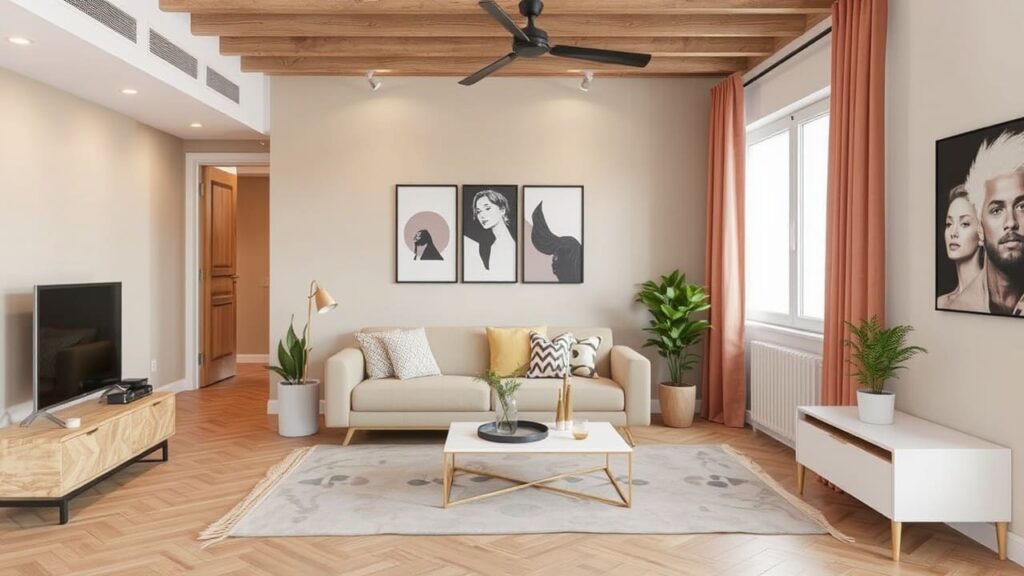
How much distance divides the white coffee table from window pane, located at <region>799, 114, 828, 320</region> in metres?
1.84

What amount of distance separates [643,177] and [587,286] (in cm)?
105

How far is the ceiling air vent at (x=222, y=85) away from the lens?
4758mm

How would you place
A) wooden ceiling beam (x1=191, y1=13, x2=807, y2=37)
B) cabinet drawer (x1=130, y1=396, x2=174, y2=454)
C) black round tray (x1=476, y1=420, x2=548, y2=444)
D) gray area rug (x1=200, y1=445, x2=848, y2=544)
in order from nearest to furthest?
gray area rug (x1=200, y1=445, x2=848, y2=544), black round tray (x1=476, y1=420, x2=548, y2=444), cabinet drawer (x1=130, y1=396, x2=174, y2=454), wooden ceiling beam (x1=191, y1=13, x2=807, y2=37)

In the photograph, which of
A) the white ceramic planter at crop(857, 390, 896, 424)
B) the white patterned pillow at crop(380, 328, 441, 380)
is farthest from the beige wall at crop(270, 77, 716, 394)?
the white ceramic planter at crop(857, 390, 896, 424)

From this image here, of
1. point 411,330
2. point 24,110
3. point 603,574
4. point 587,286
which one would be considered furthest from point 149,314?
point 603,574

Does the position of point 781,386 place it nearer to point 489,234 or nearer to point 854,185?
point 854,185

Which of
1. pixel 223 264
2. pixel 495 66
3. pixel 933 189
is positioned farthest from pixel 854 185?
pixel 223 264

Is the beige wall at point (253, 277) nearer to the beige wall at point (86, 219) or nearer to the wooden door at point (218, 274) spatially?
the wooden door at point (218, 274)

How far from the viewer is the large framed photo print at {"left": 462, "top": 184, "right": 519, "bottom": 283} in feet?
18.2

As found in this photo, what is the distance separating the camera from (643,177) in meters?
5.64

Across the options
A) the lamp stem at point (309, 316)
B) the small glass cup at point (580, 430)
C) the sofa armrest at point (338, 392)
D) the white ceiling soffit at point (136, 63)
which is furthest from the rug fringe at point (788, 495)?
the white ceiling soffit at point (136, 63)

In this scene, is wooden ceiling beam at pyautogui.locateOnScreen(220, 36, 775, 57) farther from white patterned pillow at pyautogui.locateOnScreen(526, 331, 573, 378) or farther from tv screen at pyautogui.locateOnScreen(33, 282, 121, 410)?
white patterned pillow at pyautogui.locateOnScreen(526, 331, 573, 378)

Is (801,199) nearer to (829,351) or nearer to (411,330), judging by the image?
(829,351)

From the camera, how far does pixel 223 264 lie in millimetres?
7266
